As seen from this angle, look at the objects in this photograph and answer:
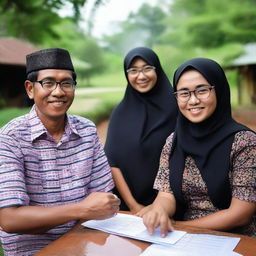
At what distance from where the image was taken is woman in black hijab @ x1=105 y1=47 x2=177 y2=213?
2.95 m

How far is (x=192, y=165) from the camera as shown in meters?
2.09

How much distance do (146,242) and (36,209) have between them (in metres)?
0.49

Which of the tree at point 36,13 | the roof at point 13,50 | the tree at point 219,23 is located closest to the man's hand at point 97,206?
the tree at point 36,13

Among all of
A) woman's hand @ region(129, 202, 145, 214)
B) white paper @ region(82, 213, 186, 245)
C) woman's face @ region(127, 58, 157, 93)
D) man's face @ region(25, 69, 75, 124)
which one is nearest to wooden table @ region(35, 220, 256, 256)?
white paper @ region(82, 213, 186, 245)

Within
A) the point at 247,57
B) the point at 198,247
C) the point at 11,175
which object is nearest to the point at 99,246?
the point at 198,247

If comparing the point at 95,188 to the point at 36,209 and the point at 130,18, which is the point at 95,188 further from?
the point at 130,18

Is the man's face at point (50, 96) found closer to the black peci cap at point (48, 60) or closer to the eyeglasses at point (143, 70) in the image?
the black peci cap at point (48, 60)

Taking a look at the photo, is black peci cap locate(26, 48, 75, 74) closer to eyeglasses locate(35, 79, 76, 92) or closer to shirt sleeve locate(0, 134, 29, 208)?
eyeglasses locate(35, 79, 76, 92)

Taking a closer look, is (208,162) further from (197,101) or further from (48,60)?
(48,60)

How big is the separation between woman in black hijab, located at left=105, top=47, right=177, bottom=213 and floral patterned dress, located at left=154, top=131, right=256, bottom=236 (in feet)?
2.47

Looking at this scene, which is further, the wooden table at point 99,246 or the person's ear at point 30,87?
the person's ear at point 30,87

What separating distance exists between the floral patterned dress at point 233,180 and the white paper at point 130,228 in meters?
0.40

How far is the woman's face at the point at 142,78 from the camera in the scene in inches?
118

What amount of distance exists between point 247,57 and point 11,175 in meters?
15.8
